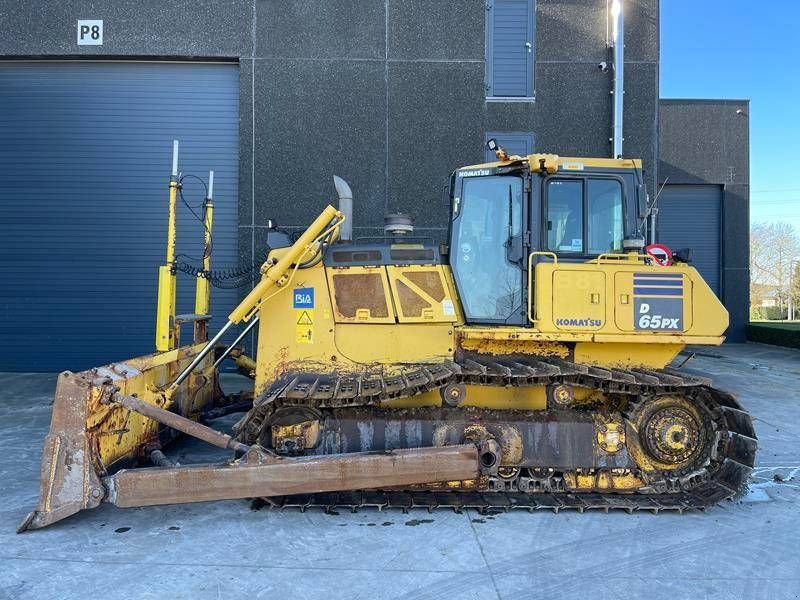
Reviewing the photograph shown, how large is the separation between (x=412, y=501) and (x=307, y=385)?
Answer: 1.45 metres

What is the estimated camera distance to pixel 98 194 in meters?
12.2

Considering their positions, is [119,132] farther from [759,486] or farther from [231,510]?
[759,486]

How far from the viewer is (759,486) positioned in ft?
18.9

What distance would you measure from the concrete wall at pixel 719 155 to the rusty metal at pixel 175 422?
20.1 m

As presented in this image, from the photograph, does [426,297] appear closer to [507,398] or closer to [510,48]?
[507,398]

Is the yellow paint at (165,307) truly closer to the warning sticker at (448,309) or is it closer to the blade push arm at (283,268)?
the blade push arm at (283,268)

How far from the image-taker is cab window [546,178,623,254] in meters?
5.44

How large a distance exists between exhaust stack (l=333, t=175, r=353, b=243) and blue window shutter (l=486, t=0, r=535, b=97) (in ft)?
22.8

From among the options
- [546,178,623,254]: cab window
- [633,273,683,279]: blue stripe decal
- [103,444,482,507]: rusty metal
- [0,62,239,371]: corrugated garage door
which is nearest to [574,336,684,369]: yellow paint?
[633,273,683,279]: blue stripe decal

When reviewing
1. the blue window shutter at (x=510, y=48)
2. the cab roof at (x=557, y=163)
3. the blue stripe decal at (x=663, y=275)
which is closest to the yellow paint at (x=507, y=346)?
the blue stripe decal at (x=663, y=275)

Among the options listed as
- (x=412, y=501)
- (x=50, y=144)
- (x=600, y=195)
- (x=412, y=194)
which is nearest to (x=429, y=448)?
(x=412, y=501)

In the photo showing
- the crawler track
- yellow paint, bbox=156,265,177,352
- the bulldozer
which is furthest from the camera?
yellow paint, bbox=156,265,177,352

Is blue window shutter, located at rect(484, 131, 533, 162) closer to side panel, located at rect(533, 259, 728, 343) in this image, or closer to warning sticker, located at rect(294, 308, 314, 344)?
side panel, located at rect(533, 259, 728, 343)

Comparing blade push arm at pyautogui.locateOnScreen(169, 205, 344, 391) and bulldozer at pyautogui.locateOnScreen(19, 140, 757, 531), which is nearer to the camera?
bulldozer at pyautogui.locateOnScreen(19, 140, 757, 531)
